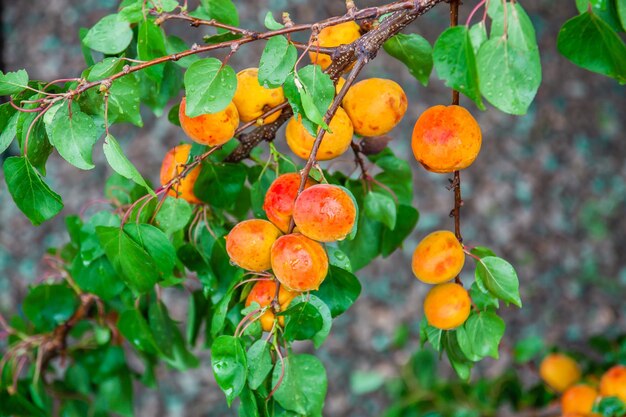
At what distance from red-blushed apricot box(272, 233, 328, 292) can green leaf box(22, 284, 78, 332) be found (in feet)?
1.54

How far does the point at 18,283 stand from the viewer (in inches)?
74.9

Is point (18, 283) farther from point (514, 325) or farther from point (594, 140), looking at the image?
point (594, 140)

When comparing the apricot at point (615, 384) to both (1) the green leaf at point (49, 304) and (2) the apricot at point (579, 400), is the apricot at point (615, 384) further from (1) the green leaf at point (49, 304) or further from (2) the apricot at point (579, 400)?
(1) the green leaf at point (49, 304)

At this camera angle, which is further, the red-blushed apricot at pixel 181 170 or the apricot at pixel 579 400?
the apricot at pixel 579 400

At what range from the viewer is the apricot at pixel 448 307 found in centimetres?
62

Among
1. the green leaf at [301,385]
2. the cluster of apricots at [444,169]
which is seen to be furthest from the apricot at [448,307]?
the green leaf at [301,385]

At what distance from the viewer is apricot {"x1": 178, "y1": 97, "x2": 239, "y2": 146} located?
1.94ft

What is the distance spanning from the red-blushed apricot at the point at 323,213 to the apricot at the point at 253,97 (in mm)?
130

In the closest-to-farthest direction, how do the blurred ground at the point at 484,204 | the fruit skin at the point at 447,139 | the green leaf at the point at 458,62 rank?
1. the green leaf at the point at 458,62
2. the fruit skin at the point at 447,139
3. the blurred ground at the point at 484,204

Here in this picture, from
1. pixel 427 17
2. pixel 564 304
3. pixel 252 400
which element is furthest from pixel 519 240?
pixel 252 400

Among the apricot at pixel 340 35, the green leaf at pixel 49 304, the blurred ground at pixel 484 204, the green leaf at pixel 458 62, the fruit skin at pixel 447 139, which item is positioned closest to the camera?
the green leaf at pixel 458 62

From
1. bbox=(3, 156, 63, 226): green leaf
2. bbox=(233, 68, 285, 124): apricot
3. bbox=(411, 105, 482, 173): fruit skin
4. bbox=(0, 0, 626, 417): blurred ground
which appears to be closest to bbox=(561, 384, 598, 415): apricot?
bbox=(411, 105, 482, 173): fruit skin

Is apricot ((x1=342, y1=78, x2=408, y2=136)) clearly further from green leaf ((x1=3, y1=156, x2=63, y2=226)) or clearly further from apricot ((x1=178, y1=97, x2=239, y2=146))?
green leaf ((x1=3, y1=156, x2=63, y2=226))

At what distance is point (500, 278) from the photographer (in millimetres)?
599
